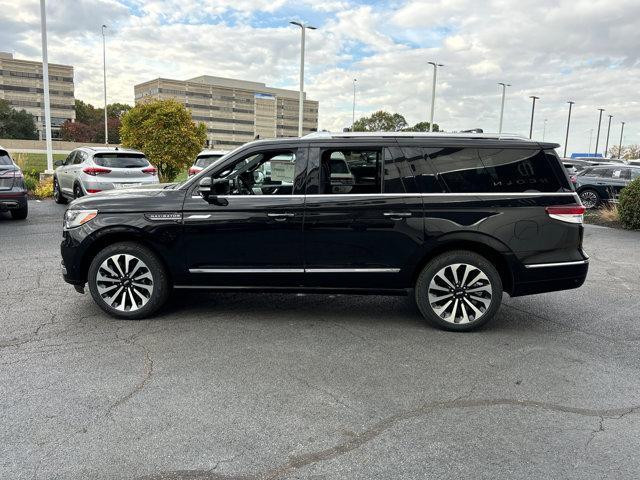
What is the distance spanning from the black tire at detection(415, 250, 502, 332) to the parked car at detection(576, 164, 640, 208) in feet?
48.8

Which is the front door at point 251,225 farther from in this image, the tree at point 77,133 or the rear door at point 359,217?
the tree at point 77,133

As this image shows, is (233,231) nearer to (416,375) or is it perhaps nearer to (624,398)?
(416,375)

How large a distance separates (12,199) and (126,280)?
325 inches

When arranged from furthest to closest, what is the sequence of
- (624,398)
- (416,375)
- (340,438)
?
(416,375)
(624,398)
(340,438)

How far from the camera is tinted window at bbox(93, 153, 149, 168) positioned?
1347 centimetres

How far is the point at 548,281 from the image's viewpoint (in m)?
5.21

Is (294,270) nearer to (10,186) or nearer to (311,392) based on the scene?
(311,392)

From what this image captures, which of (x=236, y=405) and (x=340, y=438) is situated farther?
(x=236, y=405)

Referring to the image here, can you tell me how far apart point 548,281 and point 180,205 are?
3.68 metres

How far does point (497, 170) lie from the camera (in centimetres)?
513

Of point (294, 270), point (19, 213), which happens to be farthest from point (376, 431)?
point (19, 213)

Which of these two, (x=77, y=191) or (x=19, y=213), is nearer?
(x=19, y=213)

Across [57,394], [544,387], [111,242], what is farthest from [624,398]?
[111,242]

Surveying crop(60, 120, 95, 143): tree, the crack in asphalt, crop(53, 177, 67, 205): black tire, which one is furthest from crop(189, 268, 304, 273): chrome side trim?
crop(60, 120, 95, 143): tree
